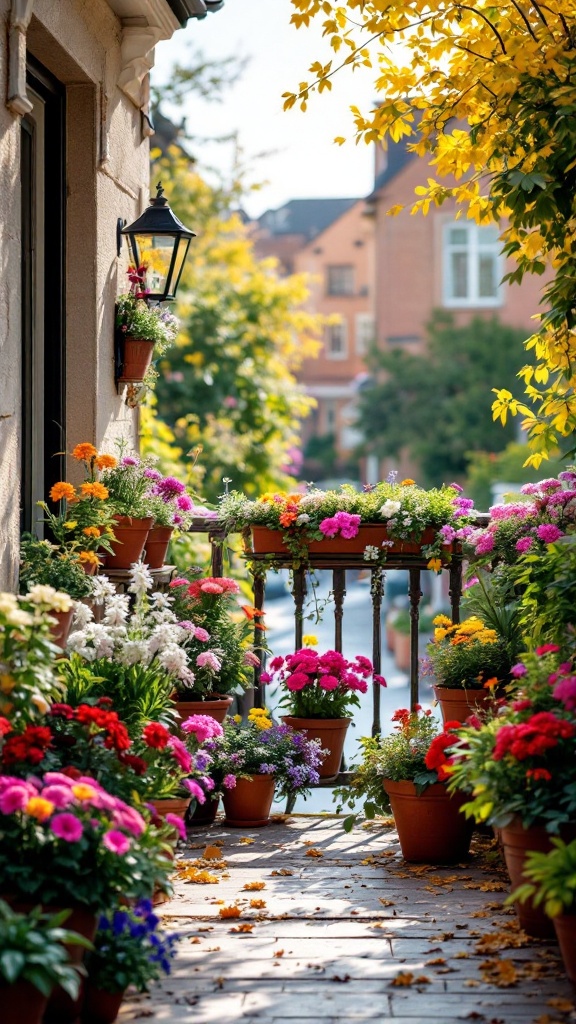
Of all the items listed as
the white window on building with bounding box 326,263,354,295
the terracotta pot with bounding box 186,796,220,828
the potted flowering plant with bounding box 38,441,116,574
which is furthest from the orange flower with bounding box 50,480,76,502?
the white window on building with bounding box 326,263,354,295

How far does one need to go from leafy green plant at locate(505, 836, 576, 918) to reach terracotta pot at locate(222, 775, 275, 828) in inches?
78.7

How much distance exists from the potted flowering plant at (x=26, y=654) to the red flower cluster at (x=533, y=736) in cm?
122

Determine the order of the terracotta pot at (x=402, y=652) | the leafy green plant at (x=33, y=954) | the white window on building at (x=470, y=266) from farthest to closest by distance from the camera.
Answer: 1. the white window on building at (x=470, y=266)
2. the terracotta pot at (x=402, y=652)
3. the leafy green plant at (x=33, y=954)

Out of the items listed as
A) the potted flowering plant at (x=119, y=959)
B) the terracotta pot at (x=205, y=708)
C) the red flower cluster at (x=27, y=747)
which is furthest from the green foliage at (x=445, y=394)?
the potted flowering plant at (x=119, y=959)

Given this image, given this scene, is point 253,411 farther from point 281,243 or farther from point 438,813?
point 281,243

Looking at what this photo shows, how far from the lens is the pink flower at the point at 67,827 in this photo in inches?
114

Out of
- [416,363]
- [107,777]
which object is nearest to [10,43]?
[107,777]

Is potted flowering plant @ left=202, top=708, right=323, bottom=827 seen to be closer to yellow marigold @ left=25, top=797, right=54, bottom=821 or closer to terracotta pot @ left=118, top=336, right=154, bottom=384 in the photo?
terracotta pot @ left=118, top=336, right=154, bottom=384

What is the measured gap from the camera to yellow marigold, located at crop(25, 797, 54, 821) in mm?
2873

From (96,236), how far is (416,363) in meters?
20.3

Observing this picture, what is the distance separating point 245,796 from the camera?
512 cm

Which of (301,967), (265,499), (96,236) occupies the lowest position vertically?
(301,967)

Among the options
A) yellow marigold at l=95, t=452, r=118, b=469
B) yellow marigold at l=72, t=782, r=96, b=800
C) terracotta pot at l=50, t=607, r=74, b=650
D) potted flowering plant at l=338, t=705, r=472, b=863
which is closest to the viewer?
yellow marigold at l=72, t=782, r=96, b=800

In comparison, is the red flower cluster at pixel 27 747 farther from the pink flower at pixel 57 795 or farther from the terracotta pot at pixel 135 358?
the terracotta pot at pixel 135 358
